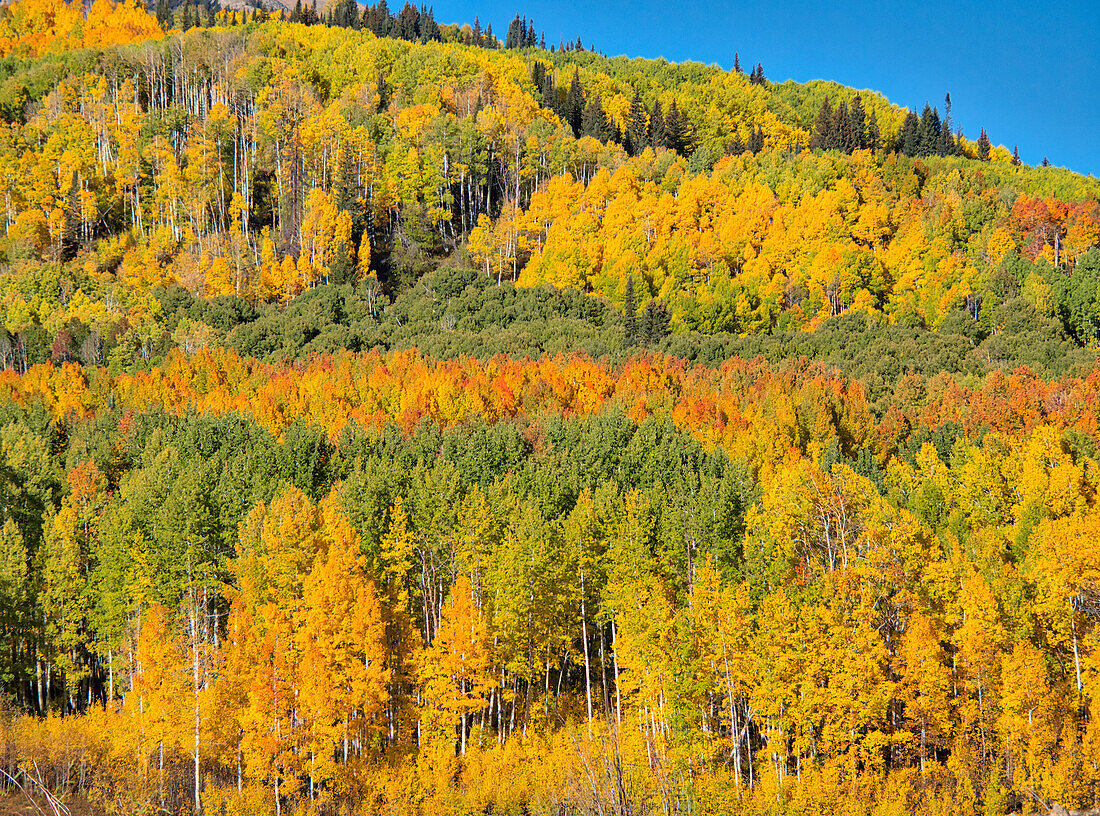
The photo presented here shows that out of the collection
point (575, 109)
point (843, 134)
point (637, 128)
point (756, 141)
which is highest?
point (575, 109)

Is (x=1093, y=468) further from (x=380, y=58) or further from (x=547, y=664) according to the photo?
(x=380, y=58)

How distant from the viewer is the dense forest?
33.2 metres

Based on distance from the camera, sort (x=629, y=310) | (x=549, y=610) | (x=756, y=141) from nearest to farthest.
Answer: (x=549, y=610), (x=629, y=310), (x=756, y=141)

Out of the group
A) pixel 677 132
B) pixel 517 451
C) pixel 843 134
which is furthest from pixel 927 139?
pixel 517 451

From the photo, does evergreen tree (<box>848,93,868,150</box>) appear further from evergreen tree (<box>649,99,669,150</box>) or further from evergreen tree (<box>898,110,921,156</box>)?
evergreen tree (<box>649,99,669,150</box>)

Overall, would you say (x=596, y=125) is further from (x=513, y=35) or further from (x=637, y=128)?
(x=513, y=35)

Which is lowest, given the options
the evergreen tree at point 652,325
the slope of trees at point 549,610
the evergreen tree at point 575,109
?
the slope of trees at point 549,610

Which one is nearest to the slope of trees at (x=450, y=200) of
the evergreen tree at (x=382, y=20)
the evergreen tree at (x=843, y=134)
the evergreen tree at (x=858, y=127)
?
the evergreen tree at (x=858, y=127)

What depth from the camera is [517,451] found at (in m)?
55.1

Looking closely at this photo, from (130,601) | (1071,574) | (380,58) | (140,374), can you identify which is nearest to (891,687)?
(1071,574)

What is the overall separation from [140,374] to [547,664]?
49838 millimetres

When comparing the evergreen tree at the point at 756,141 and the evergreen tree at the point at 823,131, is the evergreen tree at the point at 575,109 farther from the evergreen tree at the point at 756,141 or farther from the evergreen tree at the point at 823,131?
the evergreen tree at the point at 823,131

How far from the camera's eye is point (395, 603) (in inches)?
1663

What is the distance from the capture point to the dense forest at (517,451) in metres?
33.2
